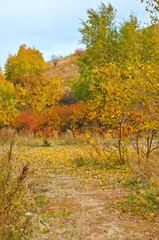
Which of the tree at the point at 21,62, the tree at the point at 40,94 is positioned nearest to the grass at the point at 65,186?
the tree at the point at 40,94

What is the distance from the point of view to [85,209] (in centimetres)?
402

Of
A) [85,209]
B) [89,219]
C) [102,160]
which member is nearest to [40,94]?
[102,160]

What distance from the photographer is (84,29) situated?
17344 mm

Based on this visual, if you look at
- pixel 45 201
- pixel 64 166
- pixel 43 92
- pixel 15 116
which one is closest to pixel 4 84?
pixel 43 92

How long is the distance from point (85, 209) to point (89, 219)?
1.23 ft

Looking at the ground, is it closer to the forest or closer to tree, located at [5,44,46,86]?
the forest

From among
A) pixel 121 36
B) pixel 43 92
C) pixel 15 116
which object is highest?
pixel 121 36

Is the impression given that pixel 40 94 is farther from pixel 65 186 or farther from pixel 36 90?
pixel 65 186

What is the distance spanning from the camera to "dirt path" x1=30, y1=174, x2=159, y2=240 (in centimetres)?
319

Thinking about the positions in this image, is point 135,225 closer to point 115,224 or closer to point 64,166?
point 115,224

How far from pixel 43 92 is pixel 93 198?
18.8 meters

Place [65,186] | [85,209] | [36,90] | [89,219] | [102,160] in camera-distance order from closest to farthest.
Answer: [89,219]
[85,209]
[65,186]
[102,160]
[36,90]

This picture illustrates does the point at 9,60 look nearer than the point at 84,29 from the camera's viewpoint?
No

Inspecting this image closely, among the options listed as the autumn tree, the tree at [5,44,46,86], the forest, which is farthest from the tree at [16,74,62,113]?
the tree at [5,44,46,86]
